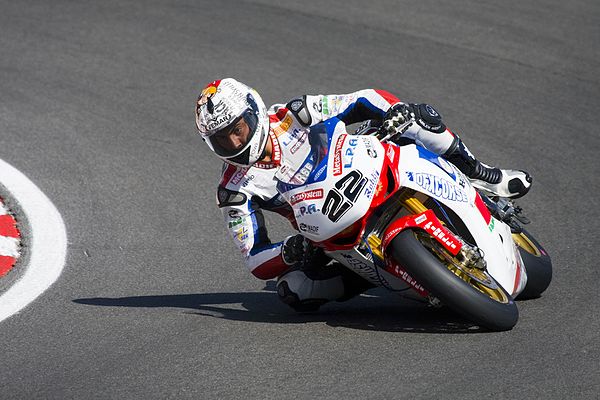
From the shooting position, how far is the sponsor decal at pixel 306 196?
18.0 feet

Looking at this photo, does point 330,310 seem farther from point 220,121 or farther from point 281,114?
point 220,121

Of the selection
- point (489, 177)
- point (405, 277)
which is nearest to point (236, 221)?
point (405, 277)

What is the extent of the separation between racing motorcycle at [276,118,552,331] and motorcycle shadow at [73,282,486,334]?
262 mm

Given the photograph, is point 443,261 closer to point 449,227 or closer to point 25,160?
point 449,227

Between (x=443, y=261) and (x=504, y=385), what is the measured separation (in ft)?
2.83

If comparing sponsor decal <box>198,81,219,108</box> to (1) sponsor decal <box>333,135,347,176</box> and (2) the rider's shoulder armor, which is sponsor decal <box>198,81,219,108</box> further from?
(1) sponsor decal <box>333,135,347,176</box>

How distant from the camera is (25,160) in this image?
352 inches

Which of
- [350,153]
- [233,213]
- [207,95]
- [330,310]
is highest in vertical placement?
[207,95]

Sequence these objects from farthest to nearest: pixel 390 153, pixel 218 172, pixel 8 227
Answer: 1. pixel 218 172
2. pixel 8 227
3. pixel 390 153

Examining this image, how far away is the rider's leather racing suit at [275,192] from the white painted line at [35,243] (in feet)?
5.22

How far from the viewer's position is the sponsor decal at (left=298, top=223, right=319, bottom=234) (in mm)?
5536

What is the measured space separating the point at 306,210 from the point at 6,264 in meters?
2.69

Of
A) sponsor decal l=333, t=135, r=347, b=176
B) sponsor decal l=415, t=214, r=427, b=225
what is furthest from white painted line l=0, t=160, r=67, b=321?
sponsor decal l=415, t=214, r=427, b=225

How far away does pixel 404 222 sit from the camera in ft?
17.6
